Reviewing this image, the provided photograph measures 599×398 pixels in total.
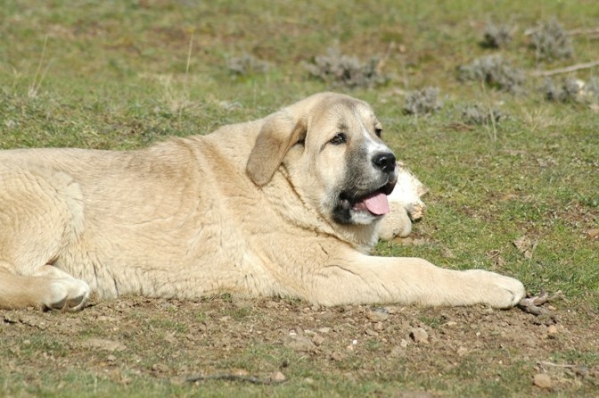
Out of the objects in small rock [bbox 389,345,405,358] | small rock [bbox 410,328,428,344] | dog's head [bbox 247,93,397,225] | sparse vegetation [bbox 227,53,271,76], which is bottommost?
sparse vegetation [bbox 227,53,271,76]

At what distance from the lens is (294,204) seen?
7043mm

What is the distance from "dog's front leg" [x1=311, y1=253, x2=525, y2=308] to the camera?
672 cm

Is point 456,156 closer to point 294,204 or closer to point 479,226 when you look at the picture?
point 479,226

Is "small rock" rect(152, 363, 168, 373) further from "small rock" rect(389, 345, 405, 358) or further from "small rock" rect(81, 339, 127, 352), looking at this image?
"small rock" rect(389, 345, 405, 358)

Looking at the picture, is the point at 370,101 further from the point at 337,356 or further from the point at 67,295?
the point at 337,356

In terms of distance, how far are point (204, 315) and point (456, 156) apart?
13.5 feet

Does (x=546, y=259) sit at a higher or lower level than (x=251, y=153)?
lower

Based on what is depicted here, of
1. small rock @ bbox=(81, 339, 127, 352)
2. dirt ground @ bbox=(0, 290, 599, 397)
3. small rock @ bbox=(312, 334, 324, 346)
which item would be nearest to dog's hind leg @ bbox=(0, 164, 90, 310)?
dirt ground @ bbox=(0, 290, 599, 397)

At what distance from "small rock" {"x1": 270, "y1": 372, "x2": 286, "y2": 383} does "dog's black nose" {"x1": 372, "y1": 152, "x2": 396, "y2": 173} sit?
6.57 feet

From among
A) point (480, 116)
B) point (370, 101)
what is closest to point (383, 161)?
point (480, 116)

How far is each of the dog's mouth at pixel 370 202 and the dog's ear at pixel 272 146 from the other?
0.55 m

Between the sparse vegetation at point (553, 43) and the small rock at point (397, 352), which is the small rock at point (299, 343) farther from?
the sparse vegetation at point (553, 43)

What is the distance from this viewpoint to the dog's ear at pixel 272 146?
693 centimetres

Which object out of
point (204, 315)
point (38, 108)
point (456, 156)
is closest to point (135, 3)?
point (38, 108)
